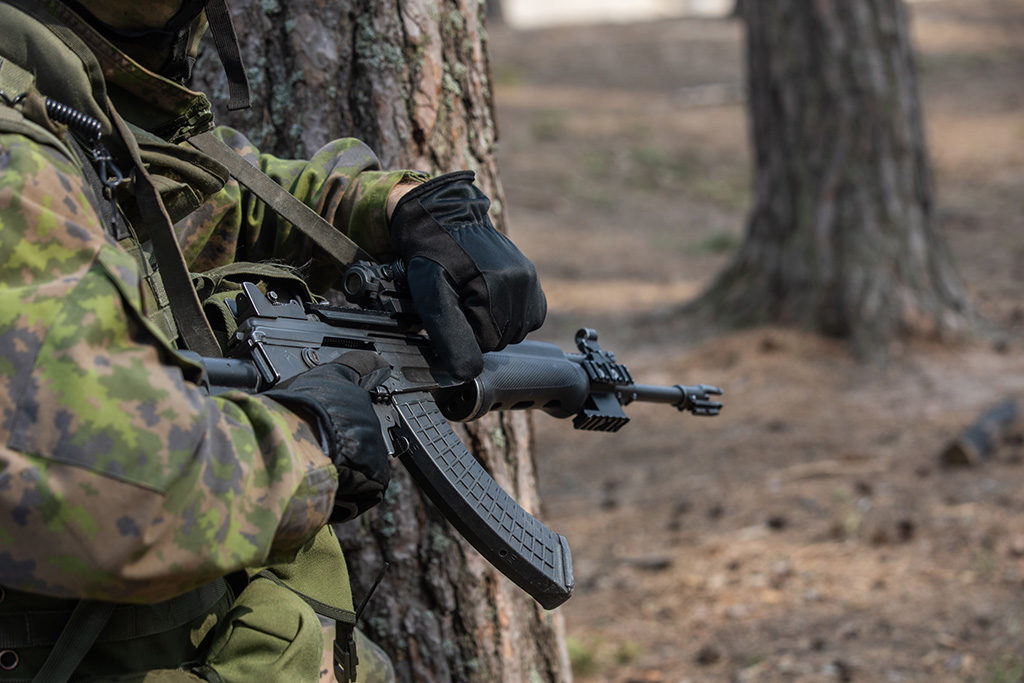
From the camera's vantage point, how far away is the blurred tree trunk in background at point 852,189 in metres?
6.64

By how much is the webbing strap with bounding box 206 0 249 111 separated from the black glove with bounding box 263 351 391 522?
78cm

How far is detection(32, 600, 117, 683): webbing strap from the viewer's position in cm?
152

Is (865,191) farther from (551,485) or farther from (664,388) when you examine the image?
(664,388)

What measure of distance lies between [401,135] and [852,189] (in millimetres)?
4882

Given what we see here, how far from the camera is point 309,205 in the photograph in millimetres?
2352

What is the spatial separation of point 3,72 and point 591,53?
1666 centimetres

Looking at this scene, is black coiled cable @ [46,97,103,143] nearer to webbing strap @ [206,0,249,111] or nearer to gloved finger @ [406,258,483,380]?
webbing strap @ [206,0,249,111]

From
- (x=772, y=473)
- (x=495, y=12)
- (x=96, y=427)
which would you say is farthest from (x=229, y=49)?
(x=495, y=12)

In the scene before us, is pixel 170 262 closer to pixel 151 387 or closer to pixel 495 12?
pixel 151 387

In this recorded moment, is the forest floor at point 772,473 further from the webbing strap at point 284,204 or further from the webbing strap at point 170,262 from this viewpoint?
the webbing strap at point 170,262

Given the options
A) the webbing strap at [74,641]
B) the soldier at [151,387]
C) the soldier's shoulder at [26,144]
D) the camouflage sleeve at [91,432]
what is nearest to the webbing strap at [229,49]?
the soldier at [151,387]

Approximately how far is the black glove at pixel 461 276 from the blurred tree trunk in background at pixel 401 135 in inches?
21.6

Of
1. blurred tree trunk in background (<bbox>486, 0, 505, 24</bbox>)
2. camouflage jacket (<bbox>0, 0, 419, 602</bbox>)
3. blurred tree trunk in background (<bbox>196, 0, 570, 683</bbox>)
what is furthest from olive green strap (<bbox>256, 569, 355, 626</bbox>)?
blurred tree trunk in background (<bbox>486, 0, 505, 24</bbox>)

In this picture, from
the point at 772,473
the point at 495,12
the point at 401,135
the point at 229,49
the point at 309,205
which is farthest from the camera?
the point at 495,12
